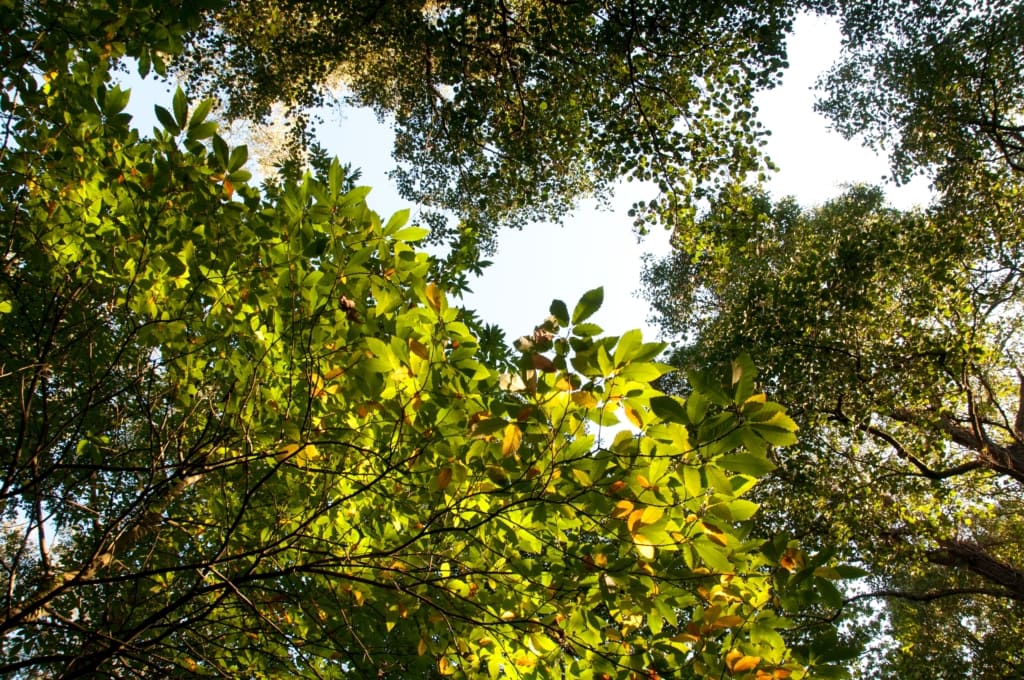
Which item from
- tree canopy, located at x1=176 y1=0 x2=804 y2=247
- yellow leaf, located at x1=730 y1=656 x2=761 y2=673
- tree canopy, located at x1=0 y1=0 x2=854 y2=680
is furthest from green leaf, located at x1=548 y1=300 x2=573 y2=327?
tree canopy, located at x1=176 y1=0 x2=804 y2=247

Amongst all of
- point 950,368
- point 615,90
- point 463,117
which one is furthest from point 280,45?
point 950,368

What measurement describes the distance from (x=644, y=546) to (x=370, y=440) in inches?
53.0

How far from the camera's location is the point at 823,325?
798 centimetres

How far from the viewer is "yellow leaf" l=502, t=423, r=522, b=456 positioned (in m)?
1.79

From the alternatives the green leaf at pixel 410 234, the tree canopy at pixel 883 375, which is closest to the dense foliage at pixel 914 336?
the tree canopy at pixel 883 375

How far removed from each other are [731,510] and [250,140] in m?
15.1

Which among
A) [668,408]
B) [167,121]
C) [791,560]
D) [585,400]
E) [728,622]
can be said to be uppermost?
[167,121]

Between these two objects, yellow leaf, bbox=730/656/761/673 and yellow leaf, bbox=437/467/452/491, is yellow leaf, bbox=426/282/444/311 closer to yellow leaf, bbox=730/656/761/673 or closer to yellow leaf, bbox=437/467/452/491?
yellow leaf, bbox=437/467/452/491

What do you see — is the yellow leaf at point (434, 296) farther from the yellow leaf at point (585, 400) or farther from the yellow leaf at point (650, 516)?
the yellow leaf at point (650, 516)

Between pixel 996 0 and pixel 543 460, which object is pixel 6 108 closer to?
pixel 543 460

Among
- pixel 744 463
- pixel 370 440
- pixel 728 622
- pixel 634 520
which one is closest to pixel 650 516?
pixel 634 520

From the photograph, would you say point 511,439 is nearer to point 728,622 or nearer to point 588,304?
point 588,304

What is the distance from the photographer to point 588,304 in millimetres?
1649

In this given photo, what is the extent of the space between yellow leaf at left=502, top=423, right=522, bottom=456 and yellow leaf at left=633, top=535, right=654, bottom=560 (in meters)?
0.46
